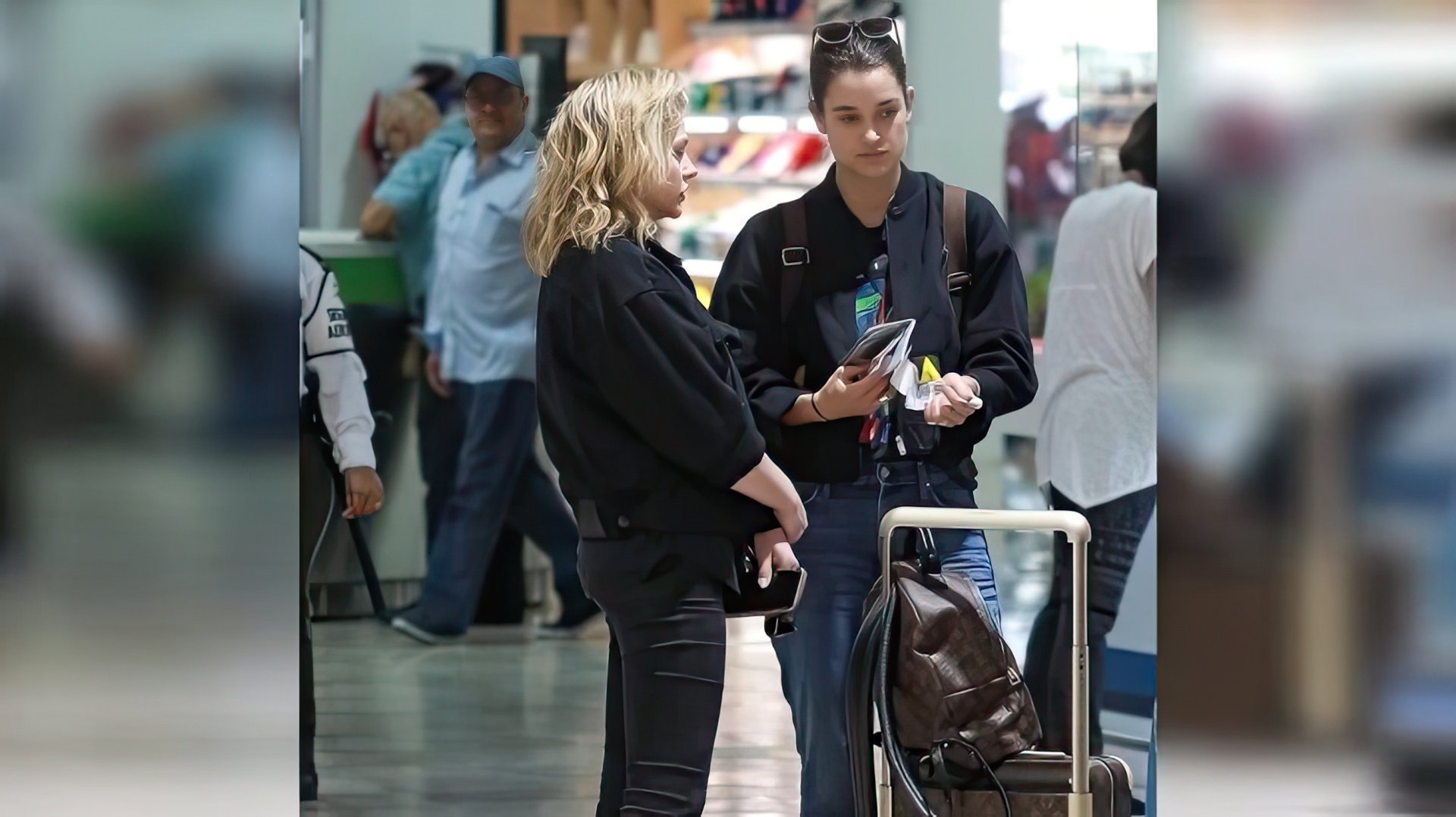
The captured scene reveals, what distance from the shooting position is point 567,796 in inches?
176

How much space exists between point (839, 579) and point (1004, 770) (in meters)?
0.59

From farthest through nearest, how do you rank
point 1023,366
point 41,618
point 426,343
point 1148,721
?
point 426,343, point 1148,721, point 41,618, point 1023,366

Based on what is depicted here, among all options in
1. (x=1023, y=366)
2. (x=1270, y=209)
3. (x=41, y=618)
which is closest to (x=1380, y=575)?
(x=1270, y=209)

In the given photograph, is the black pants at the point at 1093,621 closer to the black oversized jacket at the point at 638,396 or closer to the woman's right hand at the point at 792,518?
the woman's right hand at the point at 792,518

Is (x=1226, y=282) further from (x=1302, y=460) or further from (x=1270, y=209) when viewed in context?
(x=1302, y=460)

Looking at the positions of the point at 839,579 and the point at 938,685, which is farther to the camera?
the point at 839,579

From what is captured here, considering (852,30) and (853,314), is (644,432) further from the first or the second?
(852,30)

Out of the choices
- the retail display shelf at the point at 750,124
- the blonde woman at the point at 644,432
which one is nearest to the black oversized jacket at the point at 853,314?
the blonde woman at the point at 644,432

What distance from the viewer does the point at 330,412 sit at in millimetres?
4352

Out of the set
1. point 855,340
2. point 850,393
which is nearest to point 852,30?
point 855,340

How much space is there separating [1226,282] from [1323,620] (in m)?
0.84

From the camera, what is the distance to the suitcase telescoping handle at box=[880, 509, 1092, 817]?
10.6ft

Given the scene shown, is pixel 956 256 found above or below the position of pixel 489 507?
above

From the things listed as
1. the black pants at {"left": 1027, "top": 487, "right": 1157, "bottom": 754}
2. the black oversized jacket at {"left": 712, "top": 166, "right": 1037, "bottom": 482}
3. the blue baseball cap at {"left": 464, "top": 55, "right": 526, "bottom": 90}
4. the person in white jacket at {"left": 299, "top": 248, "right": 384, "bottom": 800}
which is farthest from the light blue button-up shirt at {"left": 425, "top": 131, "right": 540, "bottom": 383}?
the black pants at {"left": 1027, "top": 487, "right": 1157, "bottom": 754}
